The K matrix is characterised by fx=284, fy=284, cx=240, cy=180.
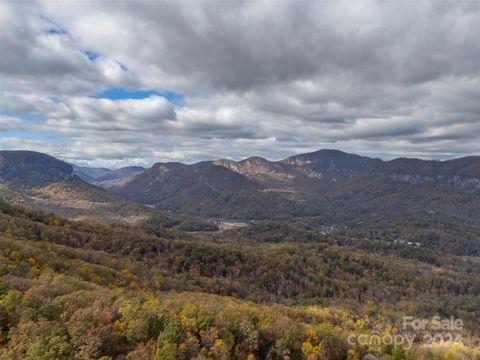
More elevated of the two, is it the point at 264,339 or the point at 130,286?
the point at 264,339

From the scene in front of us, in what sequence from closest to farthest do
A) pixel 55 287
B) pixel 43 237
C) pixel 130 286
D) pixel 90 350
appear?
pixel 90 350 < pixel 55 287 < pixel 130 286 < pixel 43 237

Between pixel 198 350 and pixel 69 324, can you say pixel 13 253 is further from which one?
pixel 198 350

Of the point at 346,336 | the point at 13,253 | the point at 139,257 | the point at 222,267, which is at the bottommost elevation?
the point at 222,267

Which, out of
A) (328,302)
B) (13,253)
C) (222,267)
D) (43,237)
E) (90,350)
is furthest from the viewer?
(222,267)

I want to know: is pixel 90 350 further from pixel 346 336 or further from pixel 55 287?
pixel 346 336

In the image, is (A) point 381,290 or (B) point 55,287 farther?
(A) point 381,290

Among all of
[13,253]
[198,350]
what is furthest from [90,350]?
[13,253]
